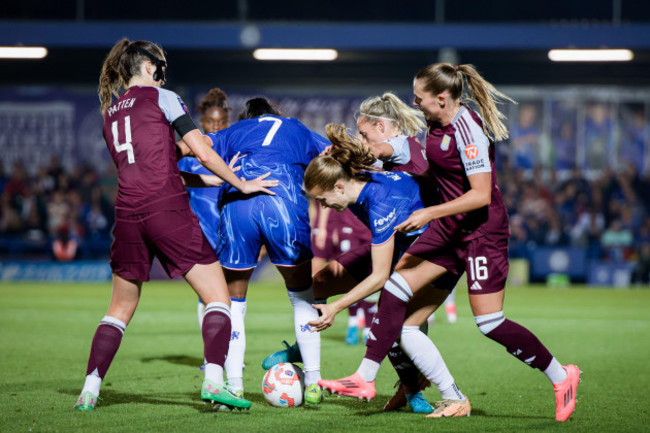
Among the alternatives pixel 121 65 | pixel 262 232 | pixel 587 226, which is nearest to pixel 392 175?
pixel 262 232

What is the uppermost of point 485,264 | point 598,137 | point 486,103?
point 598,137

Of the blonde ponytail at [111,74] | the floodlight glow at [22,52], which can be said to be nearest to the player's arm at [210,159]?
the blonde ponytail at [111,74]

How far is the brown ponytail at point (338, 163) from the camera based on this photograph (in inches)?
204

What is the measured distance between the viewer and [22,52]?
67.3 ft

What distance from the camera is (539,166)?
72.2ft

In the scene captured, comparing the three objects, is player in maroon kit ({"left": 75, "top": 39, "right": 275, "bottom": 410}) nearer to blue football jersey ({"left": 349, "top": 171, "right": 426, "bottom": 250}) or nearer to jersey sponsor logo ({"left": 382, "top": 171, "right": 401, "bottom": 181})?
blue football jersey ({"left": 349, "top": 171, "right": 426, "bottom": 250})

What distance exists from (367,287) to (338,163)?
2.62ft

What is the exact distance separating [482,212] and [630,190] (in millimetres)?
17247

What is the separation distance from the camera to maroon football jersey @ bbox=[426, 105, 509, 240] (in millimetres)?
4949

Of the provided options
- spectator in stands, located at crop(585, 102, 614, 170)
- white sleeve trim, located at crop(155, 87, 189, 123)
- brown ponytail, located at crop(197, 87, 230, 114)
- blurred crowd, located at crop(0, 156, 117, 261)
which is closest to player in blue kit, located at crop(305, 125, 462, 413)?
white sleeve trim, located at crop(155, 87, 189, 123)

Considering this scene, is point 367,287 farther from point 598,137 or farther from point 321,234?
point 598,137

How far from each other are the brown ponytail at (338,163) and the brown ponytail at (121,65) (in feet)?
3.94

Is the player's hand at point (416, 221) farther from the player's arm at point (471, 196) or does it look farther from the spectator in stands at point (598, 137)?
the spectator in stands at point (598, 137)

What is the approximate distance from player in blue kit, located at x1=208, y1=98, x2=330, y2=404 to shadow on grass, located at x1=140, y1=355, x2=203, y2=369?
2.04 metres
